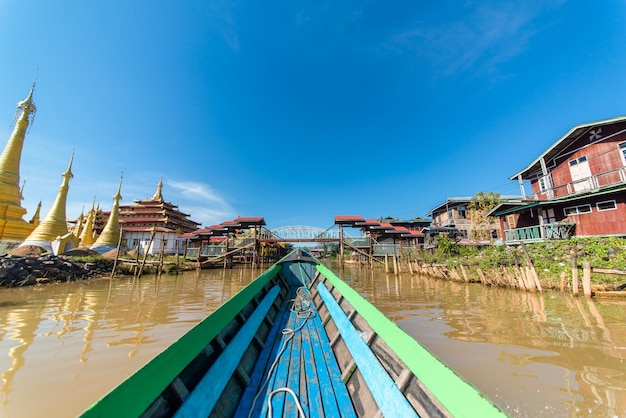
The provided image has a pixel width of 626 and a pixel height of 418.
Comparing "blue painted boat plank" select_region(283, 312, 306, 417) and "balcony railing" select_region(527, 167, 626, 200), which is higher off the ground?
"balcony railing" select_region(527, 167, 626, 200)

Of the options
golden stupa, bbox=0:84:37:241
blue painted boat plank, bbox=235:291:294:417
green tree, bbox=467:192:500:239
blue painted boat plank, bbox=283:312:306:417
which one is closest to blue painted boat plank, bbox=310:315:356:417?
blue painted boat plank, bbox=283:312:306:417

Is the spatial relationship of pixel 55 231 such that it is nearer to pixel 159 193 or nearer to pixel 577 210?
pixel 159 193

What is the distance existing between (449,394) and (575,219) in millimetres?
21533

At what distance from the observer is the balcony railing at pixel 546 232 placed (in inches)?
614

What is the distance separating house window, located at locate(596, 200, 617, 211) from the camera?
45.7 ft

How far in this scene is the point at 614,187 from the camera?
13.6 m

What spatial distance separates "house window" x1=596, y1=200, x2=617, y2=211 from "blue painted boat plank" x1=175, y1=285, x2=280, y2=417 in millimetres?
20537

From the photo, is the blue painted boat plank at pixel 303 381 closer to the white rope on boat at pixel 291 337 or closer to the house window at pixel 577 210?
the white rope on boat at pixel 291 337

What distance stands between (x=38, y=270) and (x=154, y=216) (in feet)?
79.7

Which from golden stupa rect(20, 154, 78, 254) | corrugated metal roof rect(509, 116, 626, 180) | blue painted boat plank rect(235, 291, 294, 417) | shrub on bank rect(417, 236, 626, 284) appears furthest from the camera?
golden stupa rect(20, 154, 78, 254)

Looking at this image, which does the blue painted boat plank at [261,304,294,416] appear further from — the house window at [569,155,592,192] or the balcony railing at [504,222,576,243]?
the house window at [569,155,592,192]

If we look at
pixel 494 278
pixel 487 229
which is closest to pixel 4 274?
pixel 494 278

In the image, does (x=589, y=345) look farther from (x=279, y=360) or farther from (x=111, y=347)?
(x=111, y=347)

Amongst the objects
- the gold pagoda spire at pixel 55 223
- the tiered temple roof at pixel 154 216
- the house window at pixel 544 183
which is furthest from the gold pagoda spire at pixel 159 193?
the house window at pixel 544 183
